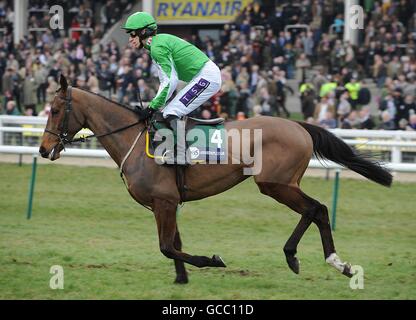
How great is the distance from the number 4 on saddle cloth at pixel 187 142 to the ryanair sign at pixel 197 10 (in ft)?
56.5

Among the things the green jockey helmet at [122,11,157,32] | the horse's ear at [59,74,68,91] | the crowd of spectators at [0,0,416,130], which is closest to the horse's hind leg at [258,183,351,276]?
the green jockey helmet at [122,11,157,32]

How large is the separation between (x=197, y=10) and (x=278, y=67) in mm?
6080

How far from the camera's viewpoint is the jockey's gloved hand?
7.24m

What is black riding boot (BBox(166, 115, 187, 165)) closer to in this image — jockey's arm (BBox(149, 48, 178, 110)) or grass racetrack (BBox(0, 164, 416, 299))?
jockey's arm (BBox(149, 48, 178, 110))

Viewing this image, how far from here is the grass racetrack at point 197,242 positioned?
22.9 ft

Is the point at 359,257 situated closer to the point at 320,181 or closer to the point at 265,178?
→ the point at 265,178

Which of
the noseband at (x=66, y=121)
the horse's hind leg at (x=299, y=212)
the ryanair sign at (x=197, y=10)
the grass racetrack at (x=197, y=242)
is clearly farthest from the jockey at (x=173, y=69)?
the ryanair sign at (x=197, y=10)

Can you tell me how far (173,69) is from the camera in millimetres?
7113

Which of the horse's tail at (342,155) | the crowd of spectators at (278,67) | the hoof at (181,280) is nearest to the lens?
the hoof at (181,280)

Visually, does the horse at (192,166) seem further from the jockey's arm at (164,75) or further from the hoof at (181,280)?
the jockey's arm at (164,75)

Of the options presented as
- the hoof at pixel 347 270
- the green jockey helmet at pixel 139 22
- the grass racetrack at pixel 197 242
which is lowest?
the grass racetrack at pixel 197 242

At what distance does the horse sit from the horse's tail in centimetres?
15

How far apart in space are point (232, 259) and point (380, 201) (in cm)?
487

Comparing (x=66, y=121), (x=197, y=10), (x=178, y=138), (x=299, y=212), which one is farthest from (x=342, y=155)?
(x=197, y=10)
